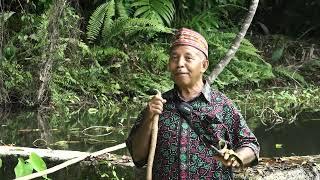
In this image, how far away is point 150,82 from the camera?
8.02 metres

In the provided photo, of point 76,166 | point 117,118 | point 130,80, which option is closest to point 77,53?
point 130,80

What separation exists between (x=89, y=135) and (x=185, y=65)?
3.72 meters

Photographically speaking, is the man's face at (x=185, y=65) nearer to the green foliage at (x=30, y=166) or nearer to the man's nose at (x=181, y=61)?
the man's nose at (x=181, y=61)

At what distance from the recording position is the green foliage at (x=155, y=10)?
31.3 ft

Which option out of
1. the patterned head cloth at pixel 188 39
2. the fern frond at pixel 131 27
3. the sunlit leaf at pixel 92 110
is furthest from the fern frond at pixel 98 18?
the patterned head cloth at pixel 188 39

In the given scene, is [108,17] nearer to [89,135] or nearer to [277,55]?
[277,55]

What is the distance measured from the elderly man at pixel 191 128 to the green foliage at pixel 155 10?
7.51 meters

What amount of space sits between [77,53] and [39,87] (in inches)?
57.6

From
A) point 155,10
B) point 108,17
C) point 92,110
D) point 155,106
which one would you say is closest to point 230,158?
point 155,106

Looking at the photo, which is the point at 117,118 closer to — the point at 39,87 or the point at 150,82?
the point at 39,87

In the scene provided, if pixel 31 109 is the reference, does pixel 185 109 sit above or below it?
below

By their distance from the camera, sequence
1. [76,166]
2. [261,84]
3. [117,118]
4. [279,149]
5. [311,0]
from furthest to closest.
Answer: [311,0], [261,84], [117,118], [279,149], [76,166]

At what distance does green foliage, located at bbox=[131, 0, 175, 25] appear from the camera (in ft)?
31.3

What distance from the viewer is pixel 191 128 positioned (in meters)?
1.98
